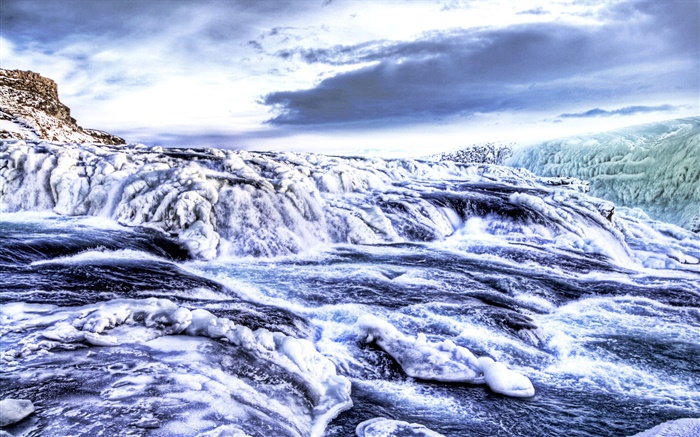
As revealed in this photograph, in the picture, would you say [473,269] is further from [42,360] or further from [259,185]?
[42,360]

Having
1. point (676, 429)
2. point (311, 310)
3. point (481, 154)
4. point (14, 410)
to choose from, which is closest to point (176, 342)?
point (14, 410)

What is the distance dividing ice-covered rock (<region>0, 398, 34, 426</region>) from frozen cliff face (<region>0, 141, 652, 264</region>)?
816cm

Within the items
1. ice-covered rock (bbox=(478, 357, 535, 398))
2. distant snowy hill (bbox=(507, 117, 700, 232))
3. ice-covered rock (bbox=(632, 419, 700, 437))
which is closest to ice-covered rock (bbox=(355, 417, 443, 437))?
ice-covered rock (bbox=(478, 357, 535, 398))

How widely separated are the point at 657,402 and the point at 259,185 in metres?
11.5

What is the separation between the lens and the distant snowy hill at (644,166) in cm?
3136

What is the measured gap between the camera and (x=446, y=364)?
5477mm

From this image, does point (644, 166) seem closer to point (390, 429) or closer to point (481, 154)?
point (481, 154)

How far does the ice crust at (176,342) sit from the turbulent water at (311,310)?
→ 0.02 meters

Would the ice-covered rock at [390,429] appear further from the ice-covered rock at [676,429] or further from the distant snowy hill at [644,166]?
the distant snowy hill at [644,166]

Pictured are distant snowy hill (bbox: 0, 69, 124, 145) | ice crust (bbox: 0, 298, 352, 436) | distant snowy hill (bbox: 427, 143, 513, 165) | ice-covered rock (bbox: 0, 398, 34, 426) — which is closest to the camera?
ice-covered rock (bbox: 0, 398, 34, 426)

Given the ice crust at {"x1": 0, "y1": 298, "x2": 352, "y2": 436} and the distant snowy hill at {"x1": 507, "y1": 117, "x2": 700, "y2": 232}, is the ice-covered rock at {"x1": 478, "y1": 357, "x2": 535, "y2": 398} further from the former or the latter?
the distant snowy hill at {"x1": 507, "y1": 117, "x2": 700, "y2": 232}

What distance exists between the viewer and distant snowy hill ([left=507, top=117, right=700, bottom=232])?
31359 millimetres

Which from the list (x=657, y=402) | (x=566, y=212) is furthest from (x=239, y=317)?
(x=566, y=212)

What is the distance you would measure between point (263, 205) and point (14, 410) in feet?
34.0
